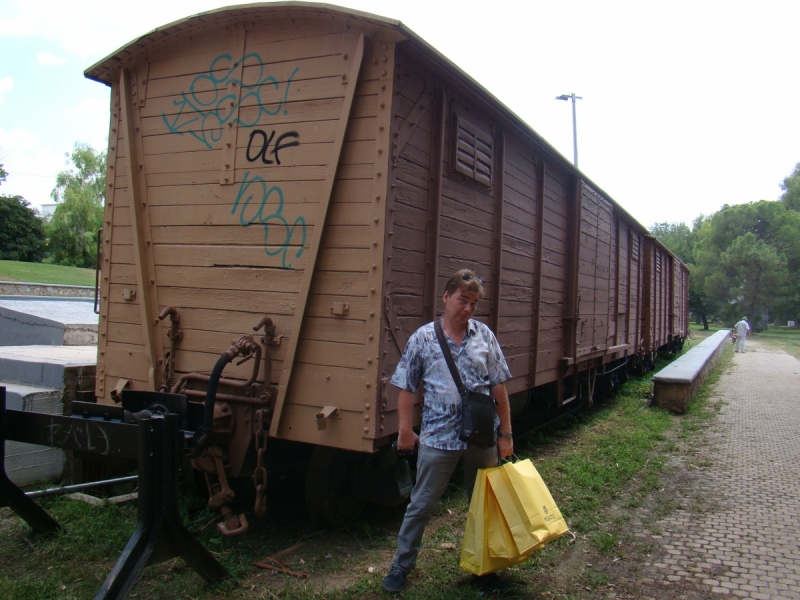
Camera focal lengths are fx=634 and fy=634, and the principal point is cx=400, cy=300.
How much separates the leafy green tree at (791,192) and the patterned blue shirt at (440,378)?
63865 millimetres

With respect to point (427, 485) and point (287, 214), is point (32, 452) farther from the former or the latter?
point (427, 485)

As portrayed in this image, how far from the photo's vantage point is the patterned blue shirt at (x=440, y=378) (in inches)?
129

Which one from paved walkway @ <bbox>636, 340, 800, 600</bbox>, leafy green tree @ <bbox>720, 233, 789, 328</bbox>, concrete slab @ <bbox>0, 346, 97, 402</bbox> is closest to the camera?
paved walkway @ <bbox>636, 340, 800, 600</bbox>

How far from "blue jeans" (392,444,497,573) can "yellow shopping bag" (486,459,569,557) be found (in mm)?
148

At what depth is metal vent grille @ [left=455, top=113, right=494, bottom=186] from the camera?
4562 millimetres

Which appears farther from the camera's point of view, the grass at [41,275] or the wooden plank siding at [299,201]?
the grass at [41,275]

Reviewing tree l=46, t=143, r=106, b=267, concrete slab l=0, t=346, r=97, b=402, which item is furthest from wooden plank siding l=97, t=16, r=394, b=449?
tree l=46, t=143, r=106, b=267

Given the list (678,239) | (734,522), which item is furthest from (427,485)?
(678,239)

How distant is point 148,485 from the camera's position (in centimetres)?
306

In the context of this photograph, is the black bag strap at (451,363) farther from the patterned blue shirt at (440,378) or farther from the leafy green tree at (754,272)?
the leafy green tree at (754,272)

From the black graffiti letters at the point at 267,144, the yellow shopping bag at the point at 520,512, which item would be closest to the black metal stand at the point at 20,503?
the black graffiti letters at the point at 267,144

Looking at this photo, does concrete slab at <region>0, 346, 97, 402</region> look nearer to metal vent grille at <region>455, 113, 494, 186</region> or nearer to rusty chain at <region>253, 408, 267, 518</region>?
rusty chain at <region>253, 408, 267, 518</region>

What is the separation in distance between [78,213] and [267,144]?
4520 centimetres

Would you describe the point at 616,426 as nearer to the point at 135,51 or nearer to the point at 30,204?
the point at 135,51
